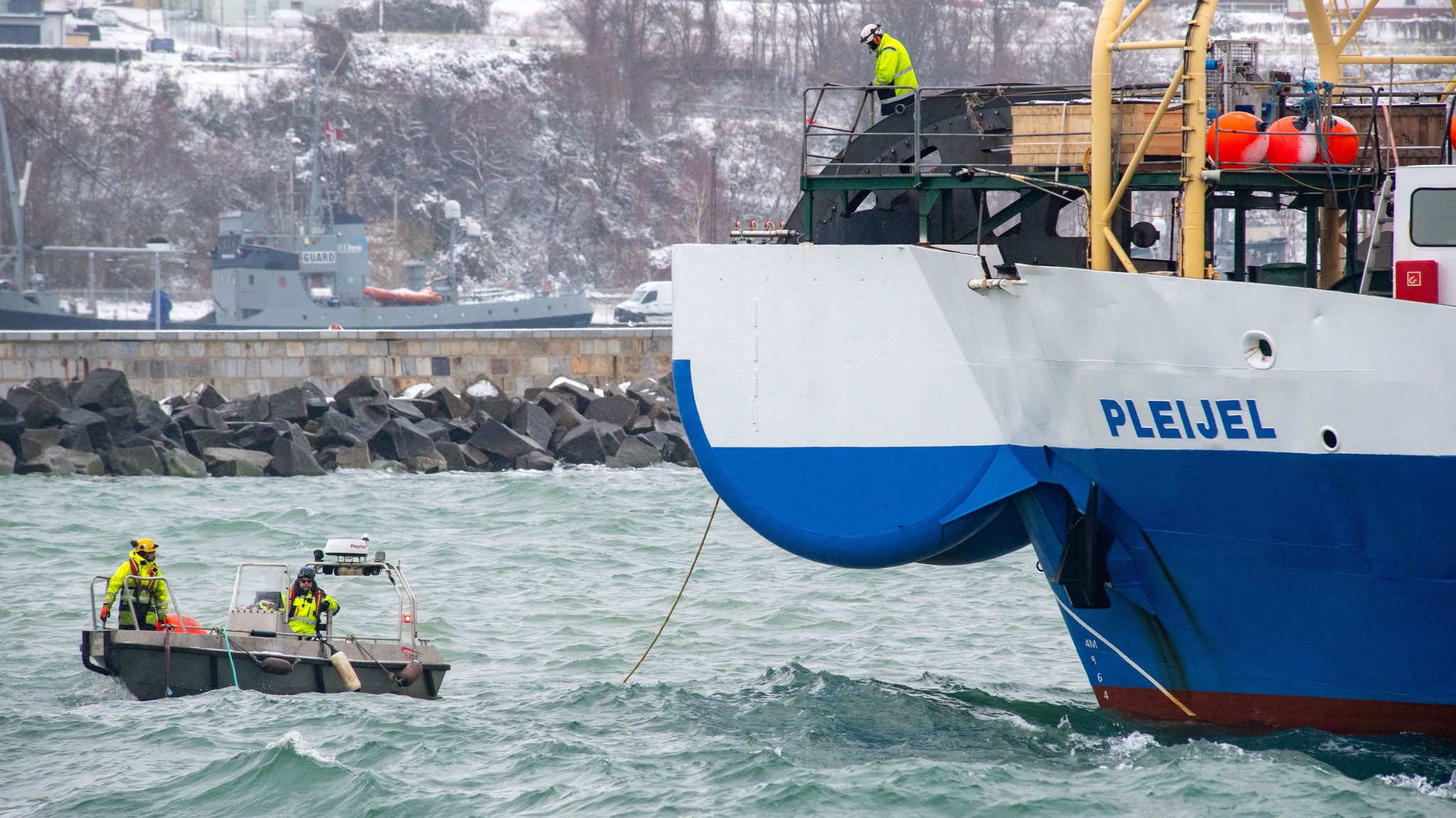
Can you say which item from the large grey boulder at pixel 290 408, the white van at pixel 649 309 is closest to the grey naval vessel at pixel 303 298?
the white van at pixel 649 309

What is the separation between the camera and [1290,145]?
398 inches

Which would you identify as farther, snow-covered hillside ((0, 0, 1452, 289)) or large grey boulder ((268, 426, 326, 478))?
snow-covered hillside ((0, 0, 1452, 289))

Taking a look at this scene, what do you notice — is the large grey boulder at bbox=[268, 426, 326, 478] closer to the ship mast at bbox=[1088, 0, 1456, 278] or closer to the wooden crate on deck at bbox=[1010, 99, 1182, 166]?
the wooden crate on deck at bbox=[1010, 99, 1182, 166]

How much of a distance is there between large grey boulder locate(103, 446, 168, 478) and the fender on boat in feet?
69.1

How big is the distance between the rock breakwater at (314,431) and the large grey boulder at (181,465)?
2cm

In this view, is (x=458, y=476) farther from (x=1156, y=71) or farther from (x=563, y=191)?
(x=1156, y=71)

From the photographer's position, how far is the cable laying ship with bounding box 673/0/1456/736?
356 inches

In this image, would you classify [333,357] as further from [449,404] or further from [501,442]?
[501,442]

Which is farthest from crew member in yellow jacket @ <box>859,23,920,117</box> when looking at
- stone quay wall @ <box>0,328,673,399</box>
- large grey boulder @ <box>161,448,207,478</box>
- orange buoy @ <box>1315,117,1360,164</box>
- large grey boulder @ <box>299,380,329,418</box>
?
stone quay wall @ <box>0,328,673,399</box>

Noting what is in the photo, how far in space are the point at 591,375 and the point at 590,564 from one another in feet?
57.8

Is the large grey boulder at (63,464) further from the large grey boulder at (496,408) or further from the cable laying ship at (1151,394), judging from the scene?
the cable laying ship at (1151,394)

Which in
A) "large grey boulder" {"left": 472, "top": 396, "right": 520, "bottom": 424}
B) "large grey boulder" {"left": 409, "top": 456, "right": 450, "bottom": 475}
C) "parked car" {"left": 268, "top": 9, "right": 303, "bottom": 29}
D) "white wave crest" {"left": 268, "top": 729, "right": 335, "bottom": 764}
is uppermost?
"parked car" {"left": 268, "top": 9, "right": 303, "bottom": 29}

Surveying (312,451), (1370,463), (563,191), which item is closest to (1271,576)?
(1370,463)

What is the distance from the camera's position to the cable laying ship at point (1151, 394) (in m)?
9.05
